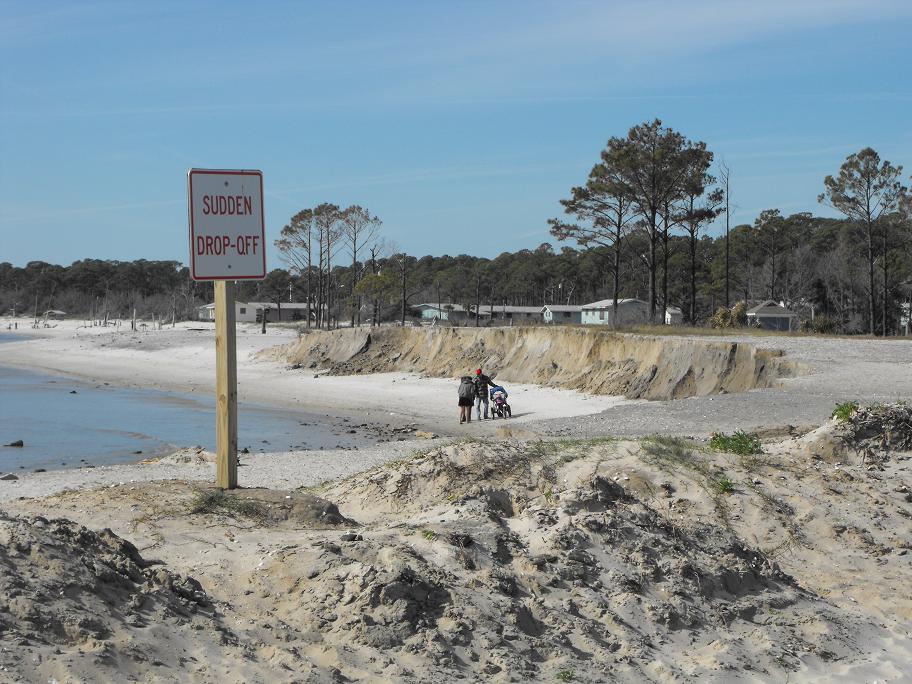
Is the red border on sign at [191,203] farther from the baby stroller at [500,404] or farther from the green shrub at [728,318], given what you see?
the green shrub at [728,318]

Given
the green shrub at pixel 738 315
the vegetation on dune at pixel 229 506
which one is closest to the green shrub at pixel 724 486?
the vegetation on dune at pixel 229 506

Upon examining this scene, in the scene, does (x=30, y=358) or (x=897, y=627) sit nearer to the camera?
(x=897, y=627)

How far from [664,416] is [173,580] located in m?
17.5

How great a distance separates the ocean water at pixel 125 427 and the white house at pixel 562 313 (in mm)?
51180

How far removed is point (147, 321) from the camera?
109 m

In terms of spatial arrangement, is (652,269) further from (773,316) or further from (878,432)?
(878,432)

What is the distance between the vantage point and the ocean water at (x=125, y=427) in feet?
66.4

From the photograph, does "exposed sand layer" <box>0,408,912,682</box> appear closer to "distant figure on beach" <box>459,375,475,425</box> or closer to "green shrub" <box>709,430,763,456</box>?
"green shrub" <box>709,430,763,456</box>

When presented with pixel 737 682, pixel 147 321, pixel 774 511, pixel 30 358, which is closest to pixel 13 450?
pixel 774 511

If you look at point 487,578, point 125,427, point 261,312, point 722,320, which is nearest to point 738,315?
point 722,320

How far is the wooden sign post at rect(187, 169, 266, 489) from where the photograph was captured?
287 inches

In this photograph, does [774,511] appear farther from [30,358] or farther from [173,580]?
[30,358]

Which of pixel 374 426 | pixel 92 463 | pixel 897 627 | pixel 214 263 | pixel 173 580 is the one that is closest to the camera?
pixel 173 580

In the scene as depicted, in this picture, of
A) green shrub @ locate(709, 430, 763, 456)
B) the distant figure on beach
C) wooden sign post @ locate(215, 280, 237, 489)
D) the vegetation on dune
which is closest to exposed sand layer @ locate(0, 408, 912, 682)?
the vegetation on dune
